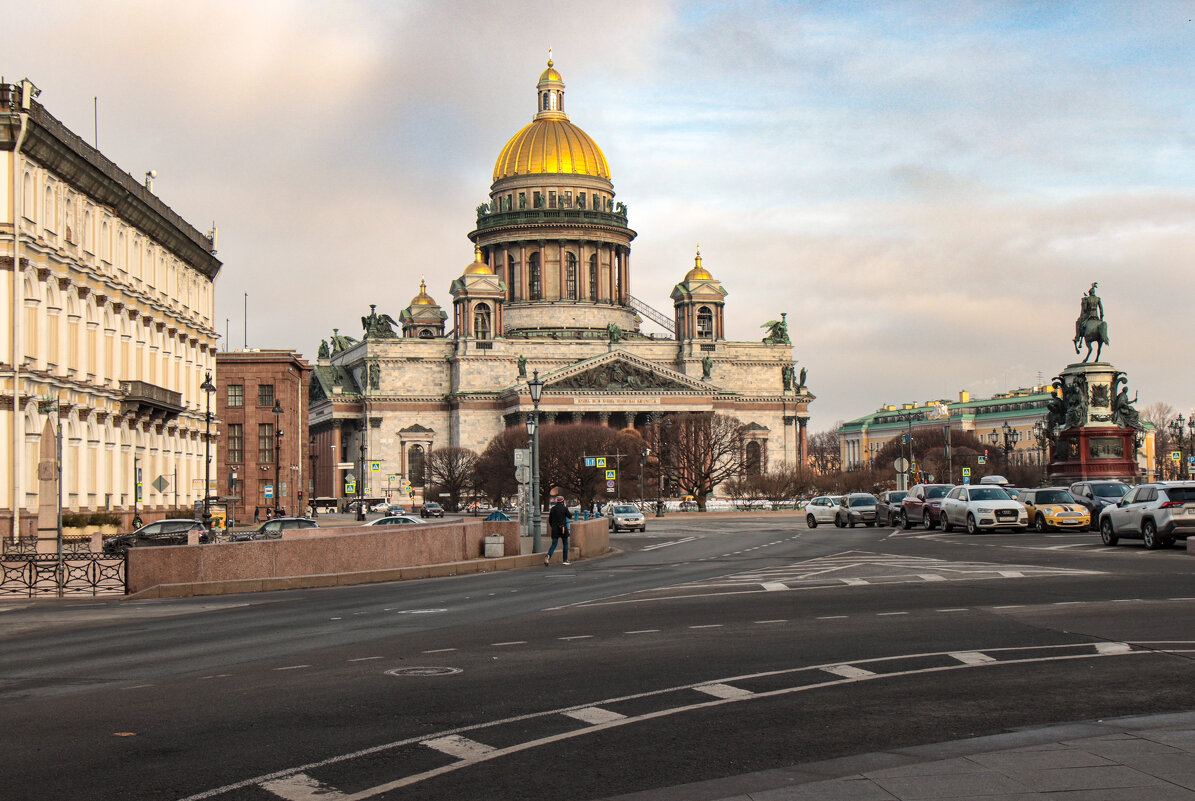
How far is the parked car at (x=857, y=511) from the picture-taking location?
210 ft

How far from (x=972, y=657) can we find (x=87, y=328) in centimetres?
4319

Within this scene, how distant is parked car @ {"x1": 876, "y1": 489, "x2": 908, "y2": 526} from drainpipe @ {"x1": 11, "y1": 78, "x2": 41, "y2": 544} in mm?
34387

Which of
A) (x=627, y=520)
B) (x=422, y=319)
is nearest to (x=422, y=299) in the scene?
(x=422, y=319)

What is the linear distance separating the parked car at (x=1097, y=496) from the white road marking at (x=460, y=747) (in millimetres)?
40412

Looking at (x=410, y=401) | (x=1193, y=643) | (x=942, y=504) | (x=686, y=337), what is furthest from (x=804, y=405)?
(x=1193, y=643)

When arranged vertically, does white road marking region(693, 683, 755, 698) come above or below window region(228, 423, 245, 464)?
below

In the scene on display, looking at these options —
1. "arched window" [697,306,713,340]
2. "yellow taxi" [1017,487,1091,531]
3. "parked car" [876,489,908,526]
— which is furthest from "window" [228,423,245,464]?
"arched window" [697,306,713,340]

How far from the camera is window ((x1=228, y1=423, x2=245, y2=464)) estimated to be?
9650 centimetres

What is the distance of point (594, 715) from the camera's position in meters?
12.2

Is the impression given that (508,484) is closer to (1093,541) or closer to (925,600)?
(1093,541)

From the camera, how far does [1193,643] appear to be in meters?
16.1

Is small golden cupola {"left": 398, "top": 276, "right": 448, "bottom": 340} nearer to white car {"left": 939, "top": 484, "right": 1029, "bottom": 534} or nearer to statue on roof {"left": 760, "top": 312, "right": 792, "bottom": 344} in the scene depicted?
statue on roof {"left": 760, "top": 312, "right": 792, "bottom": 344}

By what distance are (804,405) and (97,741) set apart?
472ft

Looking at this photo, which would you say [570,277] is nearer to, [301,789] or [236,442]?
[236,442]
